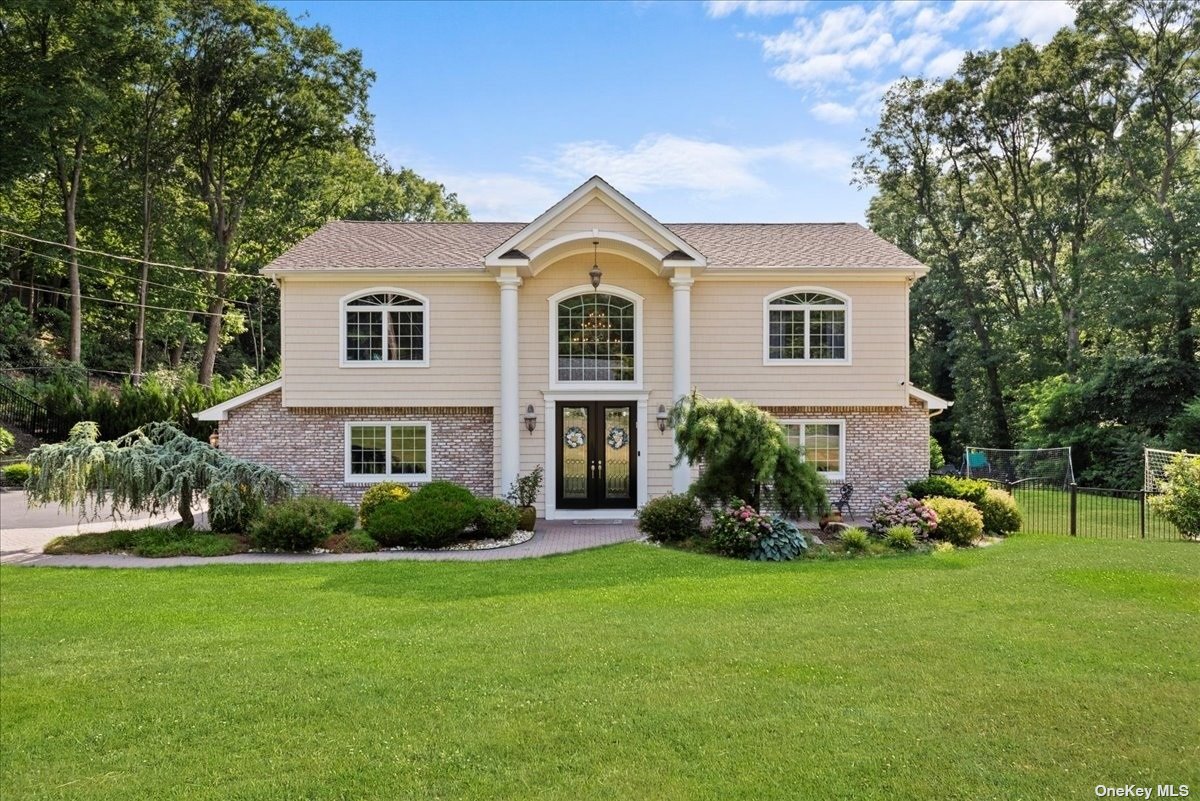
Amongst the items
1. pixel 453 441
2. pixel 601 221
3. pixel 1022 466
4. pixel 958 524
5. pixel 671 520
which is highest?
pixel 601 221

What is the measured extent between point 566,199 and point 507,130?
2.51m

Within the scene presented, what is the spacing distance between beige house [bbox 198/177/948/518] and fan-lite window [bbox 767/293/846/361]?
0.03 m

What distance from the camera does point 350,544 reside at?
12.0 metres

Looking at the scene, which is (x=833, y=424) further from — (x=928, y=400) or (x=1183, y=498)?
(x=1183, y=498)

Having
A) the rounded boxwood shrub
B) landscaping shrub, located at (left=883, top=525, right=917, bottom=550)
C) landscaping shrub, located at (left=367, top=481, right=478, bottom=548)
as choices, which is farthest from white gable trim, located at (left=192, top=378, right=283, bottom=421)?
landscaping shrub, located at (left=883, top=525, right=917, bottom=550)

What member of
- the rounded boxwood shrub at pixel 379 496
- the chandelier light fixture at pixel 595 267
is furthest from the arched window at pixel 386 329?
the chandelier light fixture at pixel 595 267

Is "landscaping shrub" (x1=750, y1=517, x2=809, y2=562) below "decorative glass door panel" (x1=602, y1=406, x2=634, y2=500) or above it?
below

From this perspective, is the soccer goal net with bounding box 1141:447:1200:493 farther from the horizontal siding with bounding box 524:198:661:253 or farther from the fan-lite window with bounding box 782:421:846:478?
the horizontal siding with bounding box 524:198:661:253

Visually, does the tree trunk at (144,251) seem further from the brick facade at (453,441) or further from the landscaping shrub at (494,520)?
the landscaping shrub at (494,520)

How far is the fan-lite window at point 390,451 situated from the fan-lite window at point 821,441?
839cm

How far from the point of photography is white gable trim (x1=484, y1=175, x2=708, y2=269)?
14.5 m

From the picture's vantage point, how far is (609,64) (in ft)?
44.3

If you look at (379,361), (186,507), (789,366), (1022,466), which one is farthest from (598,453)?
(1022,466)

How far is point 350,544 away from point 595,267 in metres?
7.42
